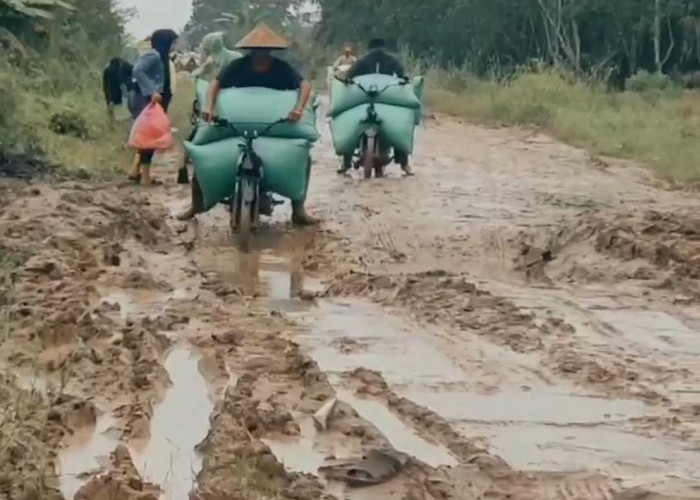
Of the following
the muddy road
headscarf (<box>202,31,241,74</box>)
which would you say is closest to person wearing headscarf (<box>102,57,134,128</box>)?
headscarf (<box>202,31,241,74</box>)

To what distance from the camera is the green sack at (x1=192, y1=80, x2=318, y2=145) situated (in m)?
10.4

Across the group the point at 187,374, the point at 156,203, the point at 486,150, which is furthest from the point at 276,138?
the point at 486,150

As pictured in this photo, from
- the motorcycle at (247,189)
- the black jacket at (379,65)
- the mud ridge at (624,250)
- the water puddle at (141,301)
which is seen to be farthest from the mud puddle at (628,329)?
the black jacket at (379,65)

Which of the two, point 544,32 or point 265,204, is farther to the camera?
point 544,32

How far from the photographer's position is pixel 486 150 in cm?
1881

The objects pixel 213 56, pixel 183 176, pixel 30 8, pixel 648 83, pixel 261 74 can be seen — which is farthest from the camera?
pixel 648 83

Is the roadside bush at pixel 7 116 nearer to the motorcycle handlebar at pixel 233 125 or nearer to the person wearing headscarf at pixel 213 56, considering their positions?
the person wearing headscarf at pixel 213 56

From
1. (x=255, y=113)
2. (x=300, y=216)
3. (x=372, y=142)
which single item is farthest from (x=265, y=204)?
(x=372, y=142)

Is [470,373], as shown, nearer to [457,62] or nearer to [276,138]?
[276,138]

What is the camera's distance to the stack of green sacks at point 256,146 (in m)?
10.3

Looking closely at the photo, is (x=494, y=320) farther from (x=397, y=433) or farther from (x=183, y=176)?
(x=183, y=176)

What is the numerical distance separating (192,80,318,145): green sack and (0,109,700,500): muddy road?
2.58 feet

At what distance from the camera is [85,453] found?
16.2ft

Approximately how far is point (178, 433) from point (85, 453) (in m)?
0.45
